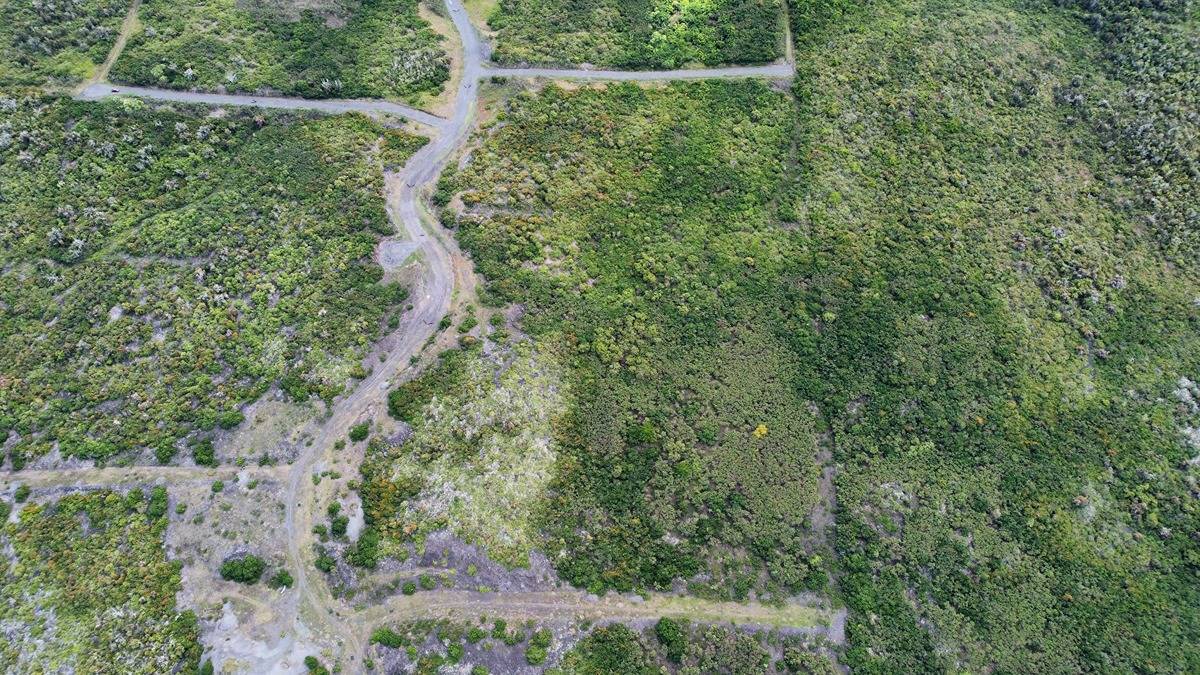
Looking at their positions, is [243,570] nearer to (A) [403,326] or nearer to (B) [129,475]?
(B) [129,475]

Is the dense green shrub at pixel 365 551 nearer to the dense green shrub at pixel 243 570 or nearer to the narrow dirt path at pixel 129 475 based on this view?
the dense green shrub at pixel 243 570

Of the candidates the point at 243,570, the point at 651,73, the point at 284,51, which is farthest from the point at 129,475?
the point at 651,73

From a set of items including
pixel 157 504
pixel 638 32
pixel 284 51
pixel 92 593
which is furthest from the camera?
pixel 638 32

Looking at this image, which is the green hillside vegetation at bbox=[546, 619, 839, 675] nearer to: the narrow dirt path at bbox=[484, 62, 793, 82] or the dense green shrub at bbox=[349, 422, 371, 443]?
the dense green shrub at bbox=[349, 422, 371, 443]

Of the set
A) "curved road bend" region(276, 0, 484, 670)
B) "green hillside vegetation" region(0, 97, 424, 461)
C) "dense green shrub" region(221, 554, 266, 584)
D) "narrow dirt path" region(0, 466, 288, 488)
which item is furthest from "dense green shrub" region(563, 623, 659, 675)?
"green hillside vegetation" region(0, 97, 424, 461)

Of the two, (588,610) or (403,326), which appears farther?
(403,326)

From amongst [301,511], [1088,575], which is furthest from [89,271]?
[1088,575]
